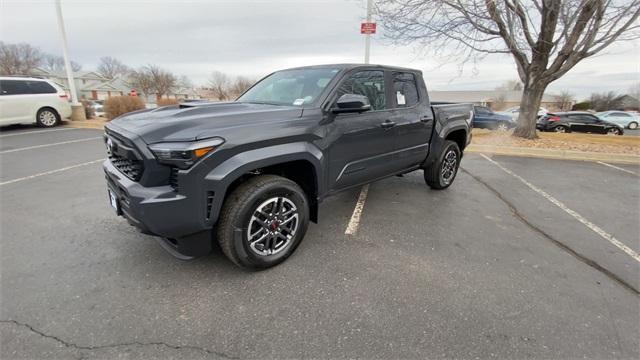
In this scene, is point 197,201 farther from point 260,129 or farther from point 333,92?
point 333,92

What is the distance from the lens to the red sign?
9.69 metres

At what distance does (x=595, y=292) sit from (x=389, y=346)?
1965mm

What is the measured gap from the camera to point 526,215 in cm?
418

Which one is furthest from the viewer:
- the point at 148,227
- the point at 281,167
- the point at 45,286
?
the point at 281,167

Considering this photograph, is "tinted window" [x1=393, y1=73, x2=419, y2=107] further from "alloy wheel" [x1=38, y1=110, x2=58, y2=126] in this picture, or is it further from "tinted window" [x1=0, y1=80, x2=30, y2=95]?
"alloy wheel" [x1=38, y1=110, x2=58, y2=126]

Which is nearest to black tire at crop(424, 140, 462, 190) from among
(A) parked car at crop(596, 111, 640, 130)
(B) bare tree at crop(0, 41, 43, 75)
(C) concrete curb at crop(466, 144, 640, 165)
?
(C) concrete curb at crop(466, 144, 640, 165)

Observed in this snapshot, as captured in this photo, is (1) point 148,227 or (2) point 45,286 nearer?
(1) point 148,227

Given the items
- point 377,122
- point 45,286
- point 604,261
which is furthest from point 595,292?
point 45,286

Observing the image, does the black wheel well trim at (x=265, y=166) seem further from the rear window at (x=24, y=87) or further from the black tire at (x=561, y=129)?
the black tire at (x=561, y=129)

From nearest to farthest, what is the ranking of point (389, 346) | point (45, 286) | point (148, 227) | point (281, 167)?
point (389, 346) → point (148, 227) → point (45, 286) → point (281, 167)

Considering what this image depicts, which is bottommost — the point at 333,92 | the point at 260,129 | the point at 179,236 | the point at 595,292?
the point at 595,292

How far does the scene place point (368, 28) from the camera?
9.72 meters

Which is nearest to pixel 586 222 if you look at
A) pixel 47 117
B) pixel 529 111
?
pixel 529 111

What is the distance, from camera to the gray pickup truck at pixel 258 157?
220 centimetres
